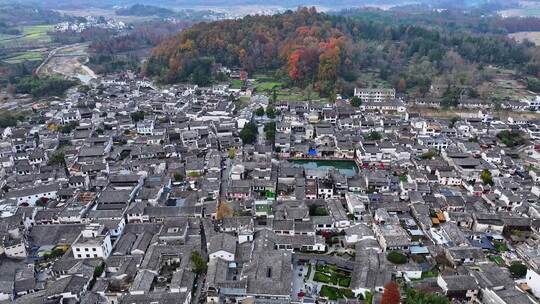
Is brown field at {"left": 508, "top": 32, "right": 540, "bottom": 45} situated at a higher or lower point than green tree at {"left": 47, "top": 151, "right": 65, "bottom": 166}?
higher

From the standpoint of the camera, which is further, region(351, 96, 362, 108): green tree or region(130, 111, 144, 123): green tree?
region(351, 96, 362, 108): green tree

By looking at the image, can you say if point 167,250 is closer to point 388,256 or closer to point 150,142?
point 388,256

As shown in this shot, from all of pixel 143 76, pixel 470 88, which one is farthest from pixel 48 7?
pixel 470 88

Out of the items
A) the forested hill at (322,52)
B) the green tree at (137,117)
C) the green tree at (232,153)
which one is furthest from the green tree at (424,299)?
the forested hill at (322,52)

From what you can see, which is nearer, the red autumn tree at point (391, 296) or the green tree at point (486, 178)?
the red autumn tree at point (391, 296)

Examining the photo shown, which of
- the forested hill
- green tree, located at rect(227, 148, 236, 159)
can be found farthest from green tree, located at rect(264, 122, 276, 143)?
the forested hill

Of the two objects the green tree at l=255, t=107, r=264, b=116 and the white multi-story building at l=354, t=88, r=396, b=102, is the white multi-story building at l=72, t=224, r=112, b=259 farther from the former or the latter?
the white multi-story building at l=354, t=88, r=396, b=102

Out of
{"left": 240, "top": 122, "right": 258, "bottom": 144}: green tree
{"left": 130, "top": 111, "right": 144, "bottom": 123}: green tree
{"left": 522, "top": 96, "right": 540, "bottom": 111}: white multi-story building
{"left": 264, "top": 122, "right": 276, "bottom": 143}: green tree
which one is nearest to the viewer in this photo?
{"left": 240, "top": 122, "right": 258, "bottom": 144}: green tree

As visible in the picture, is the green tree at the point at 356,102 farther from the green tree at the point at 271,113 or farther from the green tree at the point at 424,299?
the green tree at the point at 424,299
